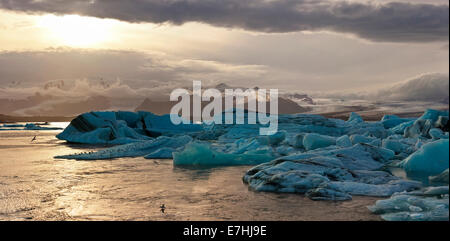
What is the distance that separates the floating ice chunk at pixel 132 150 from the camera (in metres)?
14.4

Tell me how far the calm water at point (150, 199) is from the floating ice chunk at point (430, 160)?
406 cm

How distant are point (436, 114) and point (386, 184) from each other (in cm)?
1651

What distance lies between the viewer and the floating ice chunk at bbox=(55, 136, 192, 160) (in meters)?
14.4

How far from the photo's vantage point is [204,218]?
547 cm

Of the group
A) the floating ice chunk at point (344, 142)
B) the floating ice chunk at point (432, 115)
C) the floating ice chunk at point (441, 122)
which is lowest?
the floating ice chunk at point (344, 142)

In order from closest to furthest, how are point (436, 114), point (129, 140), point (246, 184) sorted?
point (246, 184) → point (436, 114) → point (129, 140)

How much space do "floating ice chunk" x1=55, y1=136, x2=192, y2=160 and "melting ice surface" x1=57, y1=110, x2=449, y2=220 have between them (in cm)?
3

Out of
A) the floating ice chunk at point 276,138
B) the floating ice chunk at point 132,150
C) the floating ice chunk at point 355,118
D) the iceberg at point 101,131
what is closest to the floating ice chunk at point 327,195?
the floating ice chunk at point 132,150

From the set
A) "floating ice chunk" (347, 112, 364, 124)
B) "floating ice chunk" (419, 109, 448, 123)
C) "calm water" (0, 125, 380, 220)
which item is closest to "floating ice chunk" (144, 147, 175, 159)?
"calm water" (0, 125, 380, 220)

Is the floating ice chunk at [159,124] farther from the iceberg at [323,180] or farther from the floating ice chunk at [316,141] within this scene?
the iceberg at [323,180]

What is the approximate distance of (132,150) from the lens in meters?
16.0

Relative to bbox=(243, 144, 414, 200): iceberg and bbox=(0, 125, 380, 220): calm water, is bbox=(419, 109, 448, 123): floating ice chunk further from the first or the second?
bbox=(0, 125, 380, 220): calm water
